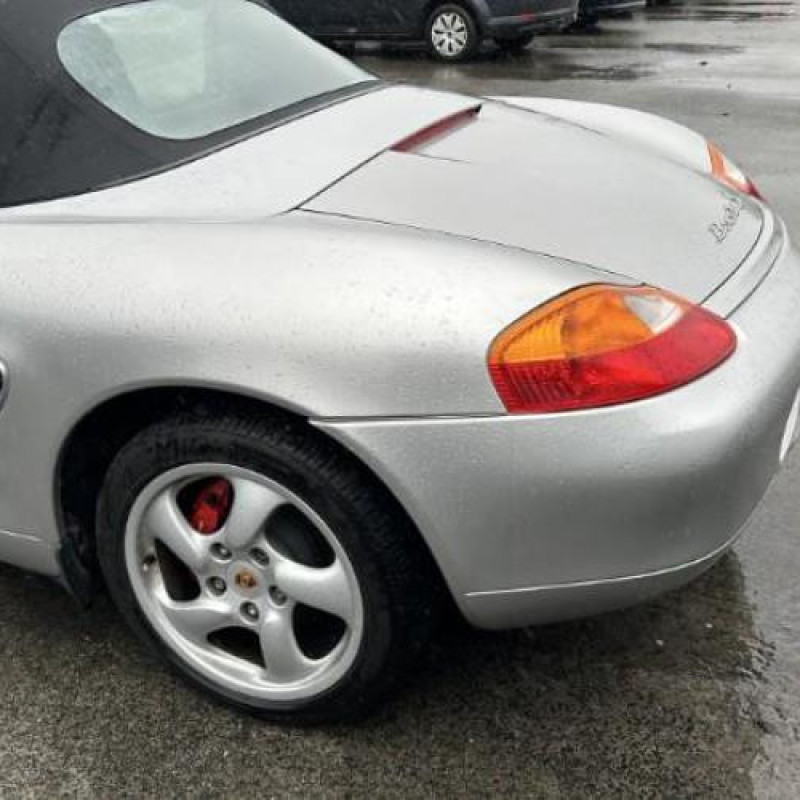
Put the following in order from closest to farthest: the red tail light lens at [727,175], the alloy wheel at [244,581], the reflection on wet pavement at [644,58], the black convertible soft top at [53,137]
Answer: the alloy wheel at [244,581] → the black convertible soft top at [53,137] → the red tail light lens at [727,175] → the reflection on wet pavement at [644,58]

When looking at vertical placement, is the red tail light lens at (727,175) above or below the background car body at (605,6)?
above

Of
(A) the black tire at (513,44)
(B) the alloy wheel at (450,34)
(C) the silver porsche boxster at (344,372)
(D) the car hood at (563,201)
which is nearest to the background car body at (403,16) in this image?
(B) the alloy wheel at (450,34)

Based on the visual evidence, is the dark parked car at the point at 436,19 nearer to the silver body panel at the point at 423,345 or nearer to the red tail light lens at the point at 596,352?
the silver body panel at the point at 423,345

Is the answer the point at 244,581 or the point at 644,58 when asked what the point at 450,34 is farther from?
the point at 244,581

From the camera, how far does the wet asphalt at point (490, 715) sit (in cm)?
207

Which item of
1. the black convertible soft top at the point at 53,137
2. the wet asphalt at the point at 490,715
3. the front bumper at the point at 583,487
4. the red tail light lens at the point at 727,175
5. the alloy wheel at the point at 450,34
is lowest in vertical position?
the alloy wheel at the point at 450,34

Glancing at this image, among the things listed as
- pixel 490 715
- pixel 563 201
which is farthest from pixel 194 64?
pixel 490 715

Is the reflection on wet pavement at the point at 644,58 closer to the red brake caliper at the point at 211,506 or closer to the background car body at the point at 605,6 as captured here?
the background car body at the point at 605,6

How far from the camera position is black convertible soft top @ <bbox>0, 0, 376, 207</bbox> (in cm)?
227

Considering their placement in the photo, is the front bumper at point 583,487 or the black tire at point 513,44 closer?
the front bumper at point 583,487

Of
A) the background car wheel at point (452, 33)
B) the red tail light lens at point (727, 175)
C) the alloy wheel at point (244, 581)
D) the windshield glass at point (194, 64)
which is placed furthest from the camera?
the background car wheel at point (452, 33)

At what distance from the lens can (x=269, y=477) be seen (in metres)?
1.94

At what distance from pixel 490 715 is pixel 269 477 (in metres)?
0.74

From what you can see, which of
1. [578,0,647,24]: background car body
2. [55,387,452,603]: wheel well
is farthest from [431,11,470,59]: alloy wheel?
[55,387,452,603]: wheel well
